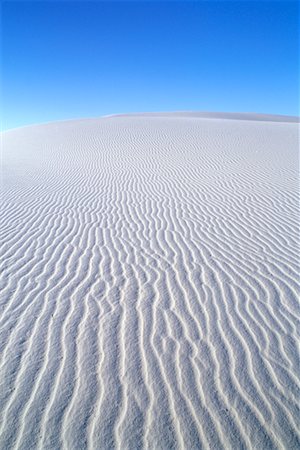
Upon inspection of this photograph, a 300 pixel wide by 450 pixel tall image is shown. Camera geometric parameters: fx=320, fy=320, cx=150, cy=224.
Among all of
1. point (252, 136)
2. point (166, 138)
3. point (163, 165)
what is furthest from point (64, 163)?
point (252, 136)

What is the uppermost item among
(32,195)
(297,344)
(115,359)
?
(32,195)

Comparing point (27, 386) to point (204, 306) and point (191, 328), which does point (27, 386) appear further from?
point (204, 306)

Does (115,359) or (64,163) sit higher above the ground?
(64,163)

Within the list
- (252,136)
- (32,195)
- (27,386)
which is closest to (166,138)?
(252,136)

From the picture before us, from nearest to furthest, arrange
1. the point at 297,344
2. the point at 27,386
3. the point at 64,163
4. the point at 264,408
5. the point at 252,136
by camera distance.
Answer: the point at 264,408, the point at 27,386, the point at 297,344, the point at 64,163, the point at 252,136

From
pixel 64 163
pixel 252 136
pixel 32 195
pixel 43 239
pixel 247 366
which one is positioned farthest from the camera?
pixel 252 136

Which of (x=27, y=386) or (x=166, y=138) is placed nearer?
(x=27, y=386)
